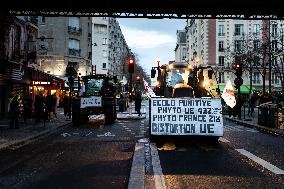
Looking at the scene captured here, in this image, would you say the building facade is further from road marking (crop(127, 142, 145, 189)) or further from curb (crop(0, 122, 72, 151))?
road marking (crop(127, 142, 145, 189))

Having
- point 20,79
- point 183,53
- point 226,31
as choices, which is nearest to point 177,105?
point 20,79

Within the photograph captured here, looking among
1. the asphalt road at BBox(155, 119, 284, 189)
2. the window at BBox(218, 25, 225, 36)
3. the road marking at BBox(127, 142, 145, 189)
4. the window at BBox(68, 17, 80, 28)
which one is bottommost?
the asphalt road at BBox(155, 119, 284, 189)

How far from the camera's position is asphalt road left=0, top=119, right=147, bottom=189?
800 centimetres

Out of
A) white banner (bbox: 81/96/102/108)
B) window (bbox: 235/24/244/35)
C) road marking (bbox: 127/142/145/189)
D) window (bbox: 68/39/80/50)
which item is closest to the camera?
road marking (bbox: 127/142/145/189)

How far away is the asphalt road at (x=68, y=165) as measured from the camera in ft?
26.3

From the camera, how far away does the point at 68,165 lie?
1003cm

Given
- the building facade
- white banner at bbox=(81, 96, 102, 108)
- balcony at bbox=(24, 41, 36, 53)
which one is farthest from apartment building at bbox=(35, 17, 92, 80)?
white banner at bbox=(81, 96, 102, 108)

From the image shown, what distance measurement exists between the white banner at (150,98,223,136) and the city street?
45 cm

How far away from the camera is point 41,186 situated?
768 cm

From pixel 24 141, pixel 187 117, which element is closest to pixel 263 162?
pixel 187 117

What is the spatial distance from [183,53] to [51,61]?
3661 inches

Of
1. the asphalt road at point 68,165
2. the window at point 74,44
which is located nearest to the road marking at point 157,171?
the asphalt road at point 68,165

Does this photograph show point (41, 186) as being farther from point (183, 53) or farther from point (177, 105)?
point (183, 53)

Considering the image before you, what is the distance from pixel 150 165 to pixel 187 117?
4.65 metres
